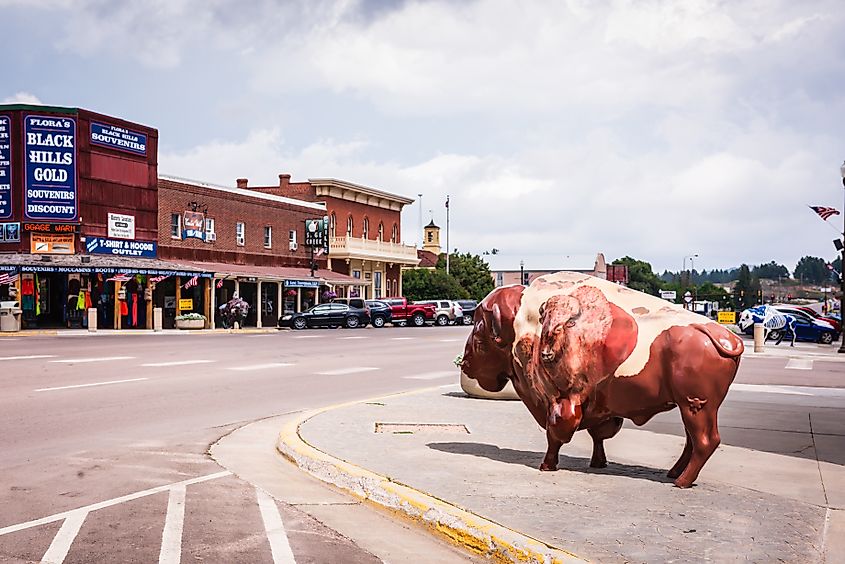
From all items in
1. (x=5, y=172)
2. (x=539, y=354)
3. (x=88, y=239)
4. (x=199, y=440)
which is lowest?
(x=199, y=440)

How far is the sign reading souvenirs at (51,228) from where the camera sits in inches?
1555

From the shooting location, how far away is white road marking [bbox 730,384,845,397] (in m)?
15.9

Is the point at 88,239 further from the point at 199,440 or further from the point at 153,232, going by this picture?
the point at 199,440

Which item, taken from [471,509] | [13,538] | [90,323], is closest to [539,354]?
[471,509]

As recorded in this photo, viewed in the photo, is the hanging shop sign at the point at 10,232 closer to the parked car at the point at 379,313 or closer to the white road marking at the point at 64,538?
the parked car at the point at 379,313

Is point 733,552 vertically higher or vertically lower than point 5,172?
lower

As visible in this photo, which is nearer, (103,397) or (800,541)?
(800,541)

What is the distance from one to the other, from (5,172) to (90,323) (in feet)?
26.9

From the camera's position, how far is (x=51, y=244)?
131 feet

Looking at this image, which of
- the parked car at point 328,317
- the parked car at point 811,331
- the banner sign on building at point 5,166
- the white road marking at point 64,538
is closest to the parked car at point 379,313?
the parked car at point 328,317

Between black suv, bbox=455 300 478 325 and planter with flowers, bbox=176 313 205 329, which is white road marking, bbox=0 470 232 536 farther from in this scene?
black suv, bbox=455 300 478 325

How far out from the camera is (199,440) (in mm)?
10234

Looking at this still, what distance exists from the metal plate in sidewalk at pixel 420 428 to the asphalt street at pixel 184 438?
6.66 feet

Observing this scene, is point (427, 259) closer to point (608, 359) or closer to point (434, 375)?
point (434, 375)
